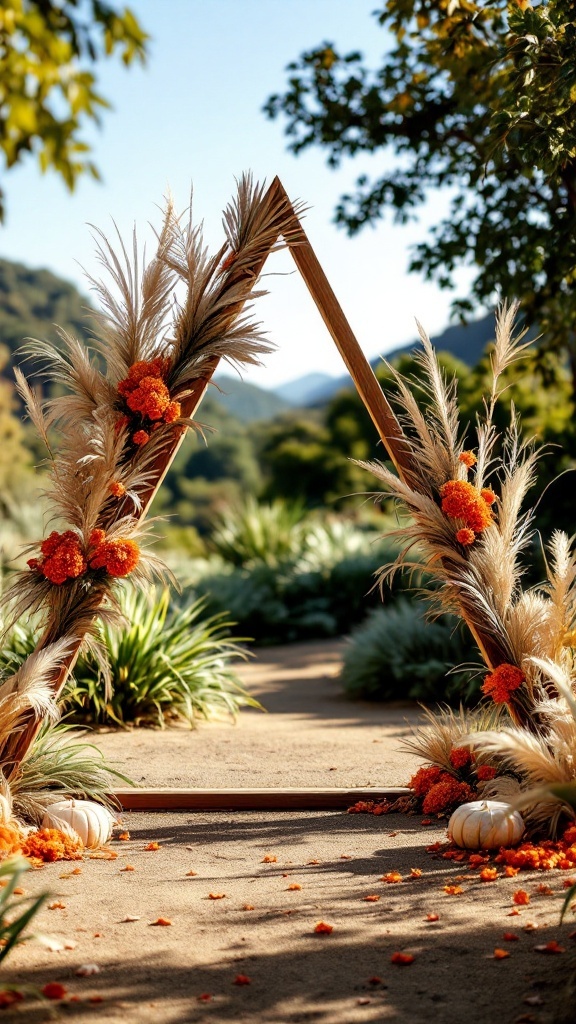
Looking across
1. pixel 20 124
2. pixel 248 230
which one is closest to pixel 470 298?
pixel 248 230

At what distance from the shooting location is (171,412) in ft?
13.8

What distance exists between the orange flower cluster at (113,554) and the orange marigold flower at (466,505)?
4.46ft

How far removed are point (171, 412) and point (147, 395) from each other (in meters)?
0.14

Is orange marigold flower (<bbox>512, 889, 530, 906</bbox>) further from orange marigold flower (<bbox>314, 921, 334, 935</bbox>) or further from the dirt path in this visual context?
the dirt path

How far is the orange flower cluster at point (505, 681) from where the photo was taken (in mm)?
4066

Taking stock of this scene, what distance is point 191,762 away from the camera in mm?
5617

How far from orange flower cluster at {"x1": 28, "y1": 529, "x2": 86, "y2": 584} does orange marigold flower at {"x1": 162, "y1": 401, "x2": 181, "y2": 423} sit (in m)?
0.64

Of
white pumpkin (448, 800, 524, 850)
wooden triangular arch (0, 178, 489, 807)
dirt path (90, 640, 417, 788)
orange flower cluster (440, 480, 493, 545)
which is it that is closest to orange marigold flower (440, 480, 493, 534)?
orange flower cluster (440, 480, 493, 545)

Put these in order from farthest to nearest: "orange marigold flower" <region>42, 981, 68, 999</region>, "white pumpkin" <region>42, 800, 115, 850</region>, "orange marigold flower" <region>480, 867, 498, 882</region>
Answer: "white pumpkin" <region>42, 800, 115, 850</region> → "orange marigold flower" <region>480, 867, 498, 882</region> → "orange marigold flower" <region>42, 981, 68, 999</region>

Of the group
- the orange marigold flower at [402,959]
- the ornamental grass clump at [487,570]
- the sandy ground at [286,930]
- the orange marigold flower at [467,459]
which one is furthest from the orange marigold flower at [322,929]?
the orange marigold flower at [467,459]

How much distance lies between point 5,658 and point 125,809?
6.61 feet

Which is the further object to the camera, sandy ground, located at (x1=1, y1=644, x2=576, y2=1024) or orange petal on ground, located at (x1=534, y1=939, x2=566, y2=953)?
orange petal on ground, located at (x1=534, y1=939, x2=566, y2=953)

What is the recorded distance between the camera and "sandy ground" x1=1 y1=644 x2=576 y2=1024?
2.54m

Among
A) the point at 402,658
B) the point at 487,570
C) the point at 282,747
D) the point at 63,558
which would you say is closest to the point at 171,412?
the point at 63,558
